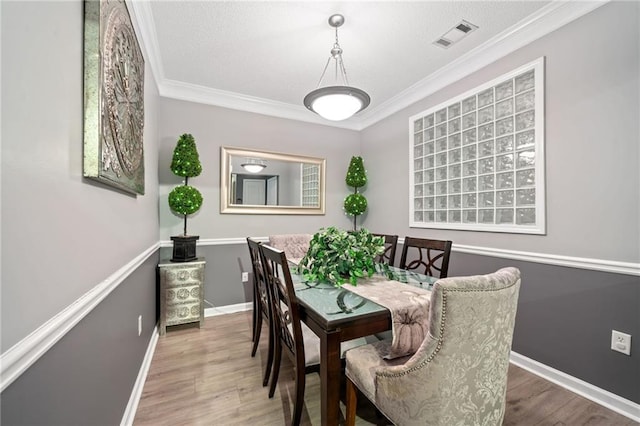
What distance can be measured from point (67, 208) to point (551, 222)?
2783 millimetres

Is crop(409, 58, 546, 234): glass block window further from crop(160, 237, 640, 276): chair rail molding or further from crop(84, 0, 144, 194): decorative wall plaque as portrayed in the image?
crop(84, 0, 144, 194): decorative wall plaque

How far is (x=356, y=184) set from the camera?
3830 mm

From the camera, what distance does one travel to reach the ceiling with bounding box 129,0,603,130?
190 centimetres

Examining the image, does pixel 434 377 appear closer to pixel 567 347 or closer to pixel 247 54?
pixel 567 347

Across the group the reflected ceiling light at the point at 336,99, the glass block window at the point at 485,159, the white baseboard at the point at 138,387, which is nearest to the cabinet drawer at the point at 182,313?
the white baseboard at the point at 138,387

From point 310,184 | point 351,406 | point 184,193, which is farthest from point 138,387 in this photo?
point 310,184

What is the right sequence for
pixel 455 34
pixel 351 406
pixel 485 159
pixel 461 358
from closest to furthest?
pixel 461 358 → pixel 351 406 → pixel 455 34 → pixel 485 159

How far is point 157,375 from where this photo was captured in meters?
1.93

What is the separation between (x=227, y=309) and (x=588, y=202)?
3499 mm

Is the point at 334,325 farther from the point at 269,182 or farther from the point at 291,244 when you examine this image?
the point at 269,182

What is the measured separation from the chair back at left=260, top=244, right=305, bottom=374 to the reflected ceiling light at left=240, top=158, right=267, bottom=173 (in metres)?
2.03

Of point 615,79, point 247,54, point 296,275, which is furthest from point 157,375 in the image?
point 615,79

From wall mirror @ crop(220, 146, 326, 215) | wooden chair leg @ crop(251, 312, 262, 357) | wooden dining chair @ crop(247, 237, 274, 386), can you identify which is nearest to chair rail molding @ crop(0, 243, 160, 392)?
wooden dining chair @ crop(247, 237, 274, 386)

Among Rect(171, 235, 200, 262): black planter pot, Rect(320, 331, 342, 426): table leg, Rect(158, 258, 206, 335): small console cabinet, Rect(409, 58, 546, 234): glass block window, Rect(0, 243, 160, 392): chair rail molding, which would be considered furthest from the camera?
Rect(171, 235, 200, 262): black planter pot
